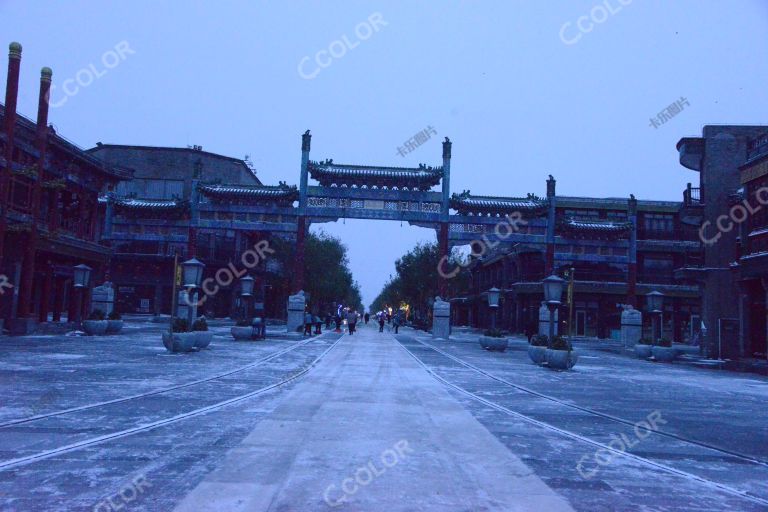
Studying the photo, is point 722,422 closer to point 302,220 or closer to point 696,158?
point 696,158

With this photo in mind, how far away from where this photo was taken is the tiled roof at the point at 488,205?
121 ft

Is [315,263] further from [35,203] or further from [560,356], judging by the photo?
[560,356]

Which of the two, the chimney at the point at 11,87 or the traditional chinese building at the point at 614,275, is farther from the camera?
the traditional chinese building at the point at 614,275

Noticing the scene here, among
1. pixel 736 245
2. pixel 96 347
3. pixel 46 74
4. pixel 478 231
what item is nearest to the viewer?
pixel 96 347

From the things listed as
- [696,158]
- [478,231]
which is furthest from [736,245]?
[478,231]

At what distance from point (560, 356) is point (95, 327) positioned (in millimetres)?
19337

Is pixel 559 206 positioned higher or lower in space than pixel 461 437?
higher

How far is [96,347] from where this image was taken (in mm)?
20578

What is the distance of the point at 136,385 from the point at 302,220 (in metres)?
24.0

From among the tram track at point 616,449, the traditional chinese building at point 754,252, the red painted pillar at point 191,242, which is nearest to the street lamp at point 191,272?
the tram track at point 616,449

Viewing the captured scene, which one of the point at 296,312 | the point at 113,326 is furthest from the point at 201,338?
the point at 296,312

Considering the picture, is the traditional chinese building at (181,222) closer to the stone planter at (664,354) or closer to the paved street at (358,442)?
the stone planter at (664,354)

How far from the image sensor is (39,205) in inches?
1091

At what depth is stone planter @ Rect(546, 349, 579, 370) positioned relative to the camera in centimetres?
1945
